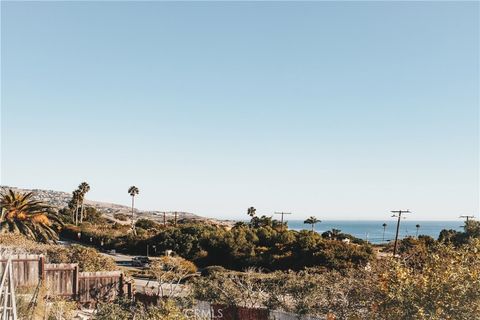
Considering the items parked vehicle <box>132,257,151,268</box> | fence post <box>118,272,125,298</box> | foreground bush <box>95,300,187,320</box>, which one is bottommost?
parked vehicle <box>132,257,151,268</box>

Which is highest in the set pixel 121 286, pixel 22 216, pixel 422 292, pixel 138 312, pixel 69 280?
pixel 422 292

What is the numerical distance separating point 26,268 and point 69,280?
6.55 feet

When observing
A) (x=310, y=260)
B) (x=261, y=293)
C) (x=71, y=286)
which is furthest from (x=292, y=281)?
(x=310, y=260)

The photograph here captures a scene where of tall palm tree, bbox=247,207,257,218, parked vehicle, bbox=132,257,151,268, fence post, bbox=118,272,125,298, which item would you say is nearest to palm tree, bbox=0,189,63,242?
parked vehicle, bbox=132,257,151,268

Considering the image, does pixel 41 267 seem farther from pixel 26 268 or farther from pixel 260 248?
pixel 260 248

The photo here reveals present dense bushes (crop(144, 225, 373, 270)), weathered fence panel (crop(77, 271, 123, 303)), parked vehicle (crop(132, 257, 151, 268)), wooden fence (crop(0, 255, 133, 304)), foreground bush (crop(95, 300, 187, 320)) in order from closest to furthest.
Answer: foreground bush (crop(95, 300, 187, 320)), wooden fence (crop(0, 255, 133, 304)), weathered fence panel (crop(77, 271, 123, 303)), dense bushes (crop(144, 225, 373, 270)), parked vehicle (crop(132, 257, 151, 268))

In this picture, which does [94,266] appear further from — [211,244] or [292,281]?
[211,244]

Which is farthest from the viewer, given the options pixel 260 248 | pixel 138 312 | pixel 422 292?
pixel 260 248

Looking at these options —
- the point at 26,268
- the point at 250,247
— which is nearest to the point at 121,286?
the point at 26,268

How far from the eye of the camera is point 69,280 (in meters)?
22.0

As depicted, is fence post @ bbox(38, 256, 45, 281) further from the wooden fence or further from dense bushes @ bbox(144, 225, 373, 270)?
dense bushes @ bbox(144, 225, 373, 270)

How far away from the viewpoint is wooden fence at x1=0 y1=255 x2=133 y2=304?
20953 mm

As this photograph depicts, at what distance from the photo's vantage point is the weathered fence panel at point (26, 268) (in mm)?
20781

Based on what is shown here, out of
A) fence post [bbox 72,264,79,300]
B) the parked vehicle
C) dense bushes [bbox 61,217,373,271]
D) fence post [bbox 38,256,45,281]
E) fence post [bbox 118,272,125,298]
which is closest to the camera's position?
fence post [bbox 38,256,45,281]
